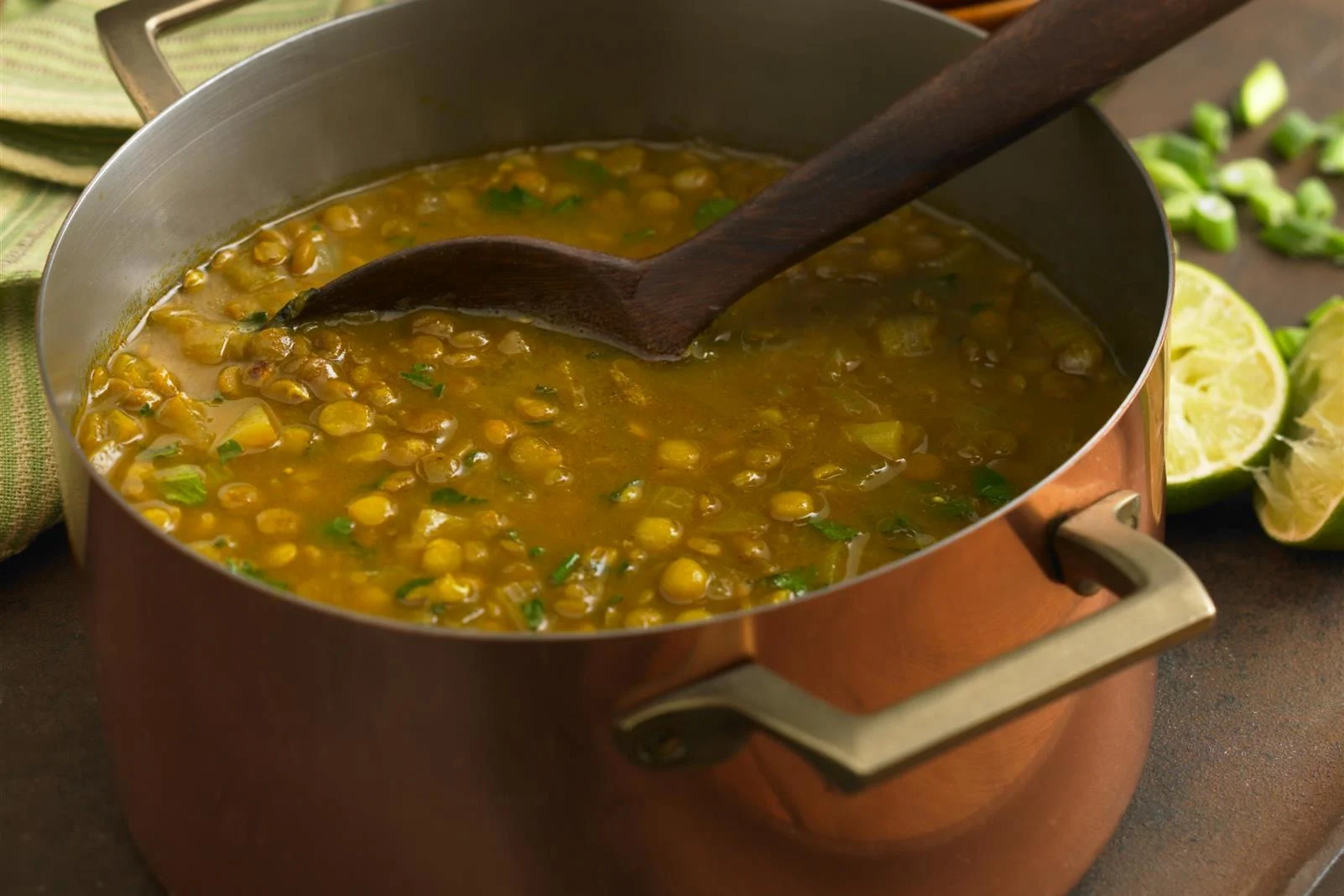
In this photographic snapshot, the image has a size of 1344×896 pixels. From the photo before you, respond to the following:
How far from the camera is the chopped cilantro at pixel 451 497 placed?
77.0 inches

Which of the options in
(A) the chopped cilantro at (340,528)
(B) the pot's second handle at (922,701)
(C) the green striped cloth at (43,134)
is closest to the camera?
(B) the pot's second handle at (922,701)

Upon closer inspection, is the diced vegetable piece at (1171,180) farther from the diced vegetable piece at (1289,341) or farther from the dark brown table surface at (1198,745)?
the dark brown table surface at (1198,745)

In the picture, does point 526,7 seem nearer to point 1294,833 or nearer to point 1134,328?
point 1134,328

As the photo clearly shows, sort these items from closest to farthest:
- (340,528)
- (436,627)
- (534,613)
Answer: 1. (436,627)
2. (534,613)
3. (340,528)

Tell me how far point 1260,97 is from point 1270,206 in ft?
1.26

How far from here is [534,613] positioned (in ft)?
5.84

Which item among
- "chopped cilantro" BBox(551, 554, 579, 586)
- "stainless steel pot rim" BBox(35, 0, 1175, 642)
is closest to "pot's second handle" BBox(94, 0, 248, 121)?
"stainless steel pot rim" BBox(35, 0, 1175, 642)

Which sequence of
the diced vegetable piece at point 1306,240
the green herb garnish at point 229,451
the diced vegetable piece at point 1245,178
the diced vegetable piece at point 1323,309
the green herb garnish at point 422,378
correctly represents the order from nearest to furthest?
1. the green herb garnish at point 229,451
2. the green herb garnish at point 422,378
3. the diced vegetable piece at point 1323,309
4. the diced vegetable piece at point 1306,240
5. the diced vegetable piece at point 1245,178

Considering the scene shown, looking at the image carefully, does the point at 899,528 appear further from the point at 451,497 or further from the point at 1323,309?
the point at 1323,309

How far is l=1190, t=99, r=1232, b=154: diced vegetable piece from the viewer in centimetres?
308

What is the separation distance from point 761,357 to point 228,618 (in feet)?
3.32

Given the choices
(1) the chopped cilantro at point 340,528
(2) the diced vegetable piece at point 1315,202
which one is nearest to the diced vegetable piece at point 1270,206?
(2) the diced vegetable piece at point 1315,202

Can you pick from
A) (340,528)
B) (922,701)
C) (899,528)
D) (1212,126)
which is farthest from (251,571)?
(1212,126)

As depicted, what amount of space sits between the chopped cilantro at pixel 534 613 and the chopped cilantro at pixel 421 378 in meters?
0.48
